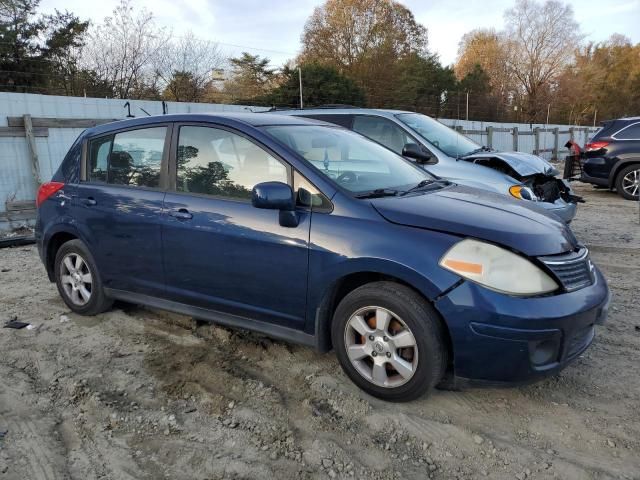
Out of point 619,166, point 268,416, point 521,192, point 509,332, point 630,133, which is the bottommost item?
point 268,416

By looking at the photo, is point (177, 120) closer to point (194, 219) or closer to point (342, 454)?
point (194, 219)

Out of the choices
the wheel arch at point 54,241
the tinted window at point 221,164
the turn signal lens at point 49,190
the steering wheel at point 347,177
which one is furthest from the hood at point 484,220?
the turn signal lens at point 49,190

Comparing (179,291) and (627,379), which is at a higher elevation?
(179,291)

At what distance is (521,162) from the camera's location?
22.3 feet

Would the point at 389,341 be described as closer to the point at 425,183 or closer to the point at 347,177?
the point at 347,177

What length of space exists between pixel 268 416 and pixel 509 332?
4.54 ft

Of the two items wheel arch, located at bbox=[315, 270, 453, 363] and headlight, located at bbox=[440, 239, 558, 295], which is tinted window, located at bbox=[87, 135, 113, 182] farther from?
headlight, located at bbox=[440, 239, 558, 295]

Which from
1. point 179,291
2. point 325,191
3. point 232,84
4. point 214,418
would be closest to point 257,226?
point 325,191

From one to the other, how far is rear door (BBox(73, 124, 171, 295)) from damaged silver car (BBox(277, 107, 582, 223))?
9.72 ft

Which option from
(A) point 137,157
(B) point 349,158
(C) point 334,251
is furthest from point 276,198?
(A) point 137,157

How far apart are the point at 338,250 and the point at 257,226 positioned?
1.94 ft

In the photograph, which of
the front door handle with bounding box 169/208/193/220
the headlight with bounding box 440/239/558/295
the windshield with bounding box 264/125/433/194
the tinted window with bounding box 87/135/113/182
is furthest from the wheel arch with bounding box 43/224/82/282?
the headlight with bounding box 440/239/558/295

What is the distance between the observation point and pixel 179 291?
147 inches

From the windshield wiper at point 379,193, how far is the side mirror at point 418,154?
2.56 meters
